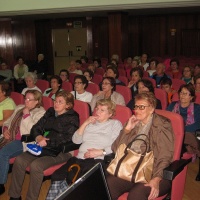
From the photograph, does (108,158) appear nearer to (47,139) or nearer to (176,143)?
(176,143)

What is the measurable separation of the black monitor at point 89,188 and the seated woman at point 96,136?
5.10 ft

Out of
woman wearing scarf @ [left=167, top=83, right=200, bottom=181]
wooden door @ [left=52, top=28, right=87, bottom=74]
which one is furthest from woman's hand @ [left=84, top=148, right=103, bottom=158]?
wooden door @ [left=52, top=28, right=87, bottom=74]

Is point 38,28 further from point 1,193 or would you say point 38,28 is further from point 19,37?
point 1,193

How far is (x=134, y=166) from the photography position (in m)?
2.34

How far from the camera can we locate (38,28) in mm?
14398

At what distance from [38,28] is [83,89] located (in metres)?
10.6

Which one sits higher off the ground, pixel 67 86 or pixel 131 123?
pixel 67 86

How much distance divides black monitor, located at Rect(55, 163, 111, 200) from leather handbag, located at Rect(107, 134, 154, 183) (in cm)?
115

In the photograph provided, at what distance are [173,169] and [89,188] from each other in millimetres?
1372

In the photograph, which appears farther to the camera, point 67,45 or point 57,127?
point 67,45

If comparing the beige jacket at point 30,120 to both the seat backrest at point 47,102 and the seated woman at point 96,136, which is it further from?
the seated woman at point 96,136

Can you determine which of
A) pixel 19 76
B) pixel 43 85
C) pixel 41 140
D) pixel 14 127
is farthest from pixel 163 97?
pixel 19 76

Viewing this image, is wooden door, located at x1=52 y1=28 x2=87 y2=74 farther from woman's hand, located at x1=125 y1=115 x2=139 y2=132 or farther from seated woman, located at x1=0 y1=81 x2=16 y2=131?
woman's hand, located at x1=125 y1=115 x2=139 y2=132

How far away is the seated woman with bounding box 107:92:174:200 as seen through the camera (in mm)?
2281
